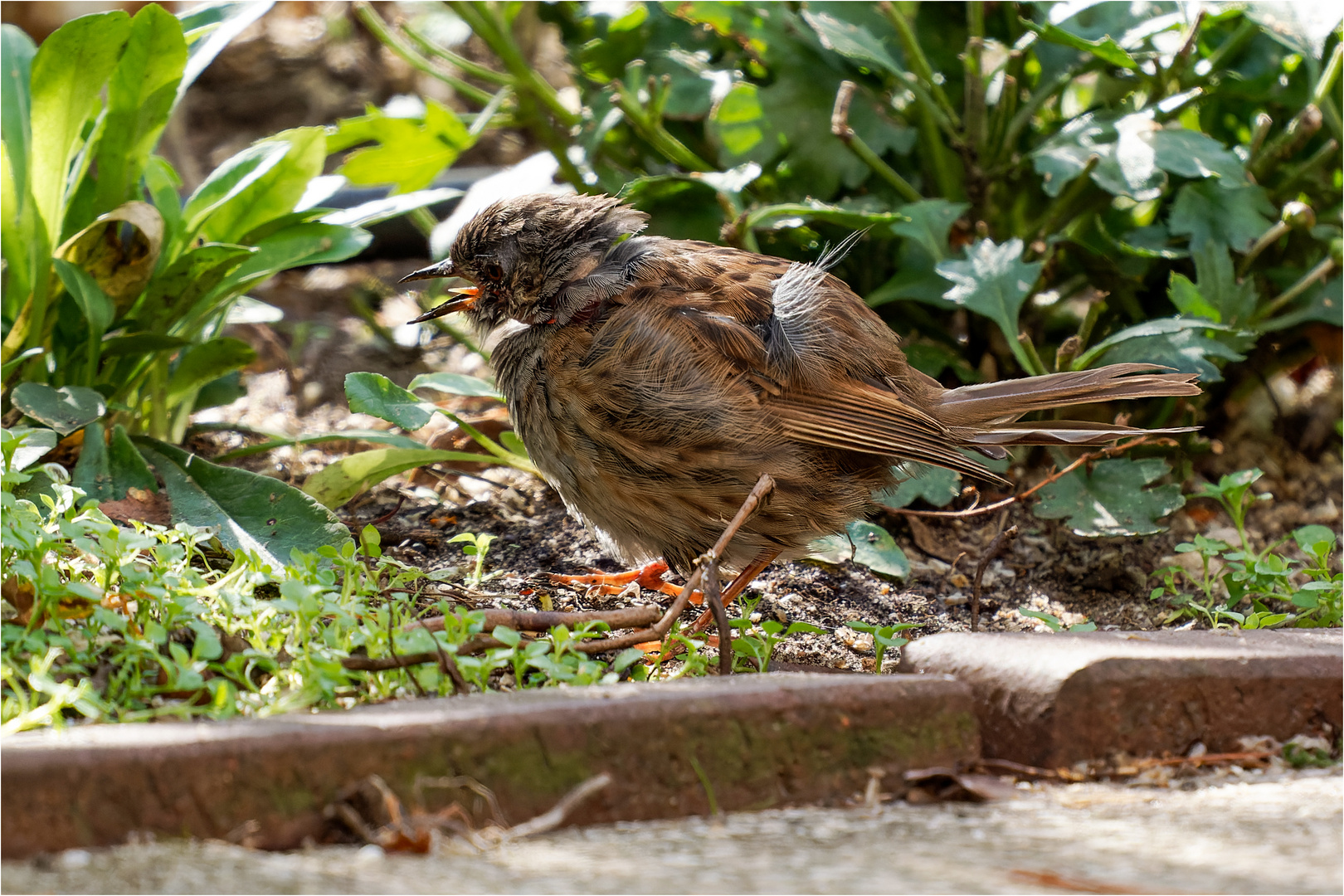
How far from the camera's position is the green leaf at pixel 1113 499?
3.84 meters

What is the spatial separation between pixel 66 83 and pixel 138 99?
230 mm

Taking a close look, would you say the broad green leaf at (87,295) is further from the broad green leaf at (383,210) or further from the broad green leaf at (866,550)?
the broad green leaf at (866,550)

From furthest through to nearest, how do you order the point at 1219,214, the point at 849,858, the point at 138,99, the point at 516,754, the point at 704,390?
the point at 1219,214, the point at 138,99, the point at 704,390, the point at 516,754, the point at 849,858

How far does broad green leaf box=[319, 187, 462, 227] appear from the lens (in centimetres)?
417

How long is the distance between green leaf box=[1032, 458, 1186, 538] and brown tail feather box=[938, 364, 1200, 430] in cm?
35

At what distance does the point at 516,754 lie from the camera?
79.0 inches

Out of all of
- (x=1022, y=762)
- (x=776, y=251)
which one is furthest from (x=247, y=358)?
(x=1022, y=762)

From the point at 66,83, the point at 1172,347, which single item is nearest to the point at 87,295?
the point at 66,83

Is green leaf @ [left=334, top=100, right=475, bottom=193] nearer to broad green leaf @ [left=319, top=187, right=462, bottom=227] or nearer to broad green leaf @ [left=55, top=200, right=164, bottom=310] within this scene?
broad green leaf @ [left=319, top=187, right=462, bottom=227]

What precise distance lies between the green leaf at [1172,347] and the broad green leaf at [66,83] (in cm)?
317

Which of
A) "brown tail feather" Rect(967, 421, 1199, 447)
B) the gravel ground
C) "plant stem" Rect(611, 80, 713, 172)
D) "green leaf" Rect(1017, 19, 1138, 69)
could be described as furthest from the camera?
"plant stem" Rect(611, 80, 713, 172)

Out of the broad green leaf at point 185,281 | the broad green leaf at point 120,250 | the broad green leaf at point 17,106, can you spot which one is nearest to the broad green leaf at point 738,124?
the broad green leaf at point 185,281

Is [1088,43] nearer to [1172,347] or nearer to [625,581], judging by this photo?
[1172,347]

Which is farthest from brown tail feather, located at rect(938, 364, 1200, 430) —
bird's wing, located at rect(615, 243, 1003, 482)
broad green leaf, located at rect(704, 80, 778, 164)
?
broad green leaf, located at rect(704, 80, 778, 164)
